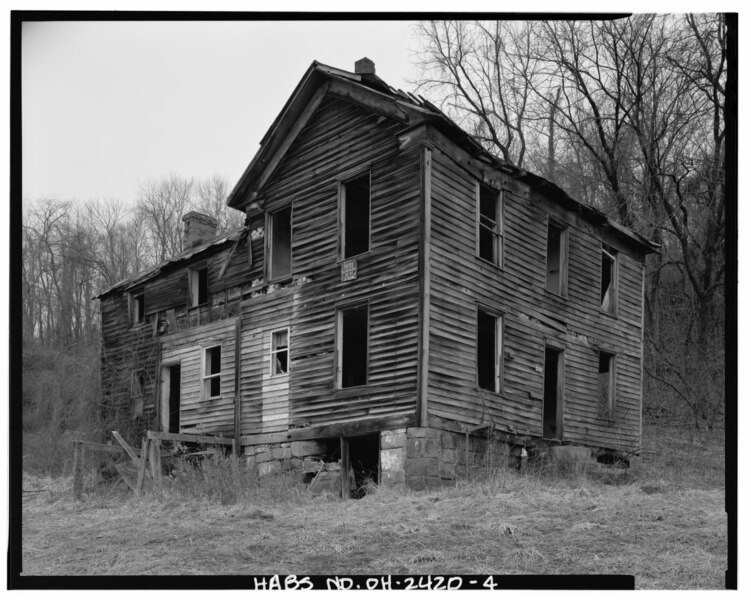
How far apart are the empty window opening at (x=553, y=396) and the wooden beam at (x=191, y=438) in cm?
680

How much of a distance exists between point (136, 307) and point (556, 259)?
11.5m

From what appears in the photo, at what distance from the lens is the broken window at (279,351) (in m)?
18.2

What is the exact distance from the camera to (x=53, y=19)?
940cm

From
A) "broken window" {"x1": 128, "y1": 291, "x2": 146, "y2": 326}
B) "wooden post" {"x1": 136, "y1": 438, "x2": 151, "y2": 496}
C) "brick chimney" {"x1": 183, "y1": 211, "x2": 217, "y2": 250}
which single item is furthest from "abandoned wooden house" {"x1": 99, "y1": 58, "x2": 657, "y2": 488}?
"wooden post" {"x1": 136, "y1": 438, "x2": 151, "y2": 496}

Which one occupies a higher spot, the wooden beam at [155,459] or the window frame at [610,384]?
the window frame at [610,384]

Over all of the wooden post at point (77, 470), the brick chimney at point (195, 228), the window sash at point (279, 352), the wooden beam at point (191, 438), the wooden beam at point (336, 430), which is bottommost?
the wooden post at point (77, 470)

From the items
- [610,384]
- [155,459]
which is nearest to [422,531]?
[155,459]

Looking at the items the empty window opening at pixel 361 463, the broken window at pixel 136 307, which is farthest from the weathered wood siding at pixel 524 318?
the broken window at pixel 136 307

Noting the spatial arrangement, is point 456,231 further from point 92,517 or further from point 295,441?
point 92,517

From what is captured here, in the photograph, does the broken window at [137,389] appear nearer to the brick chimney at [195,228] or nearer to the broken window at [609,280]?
the brick chimney at [195,228]

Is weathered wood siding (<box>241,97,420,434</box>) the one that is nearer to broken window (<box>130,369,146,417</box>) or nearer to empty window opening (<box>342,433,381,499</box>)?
empty window opening (<box>342,433,381,499</box>)

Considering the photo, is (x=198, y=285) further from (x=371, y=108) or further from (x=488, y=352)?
(x=371, y=108)

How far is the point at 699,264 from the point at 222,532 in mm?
8543

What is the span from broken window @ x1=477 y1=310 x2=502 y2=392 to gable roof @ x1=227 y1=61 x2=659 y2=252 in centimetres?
294
